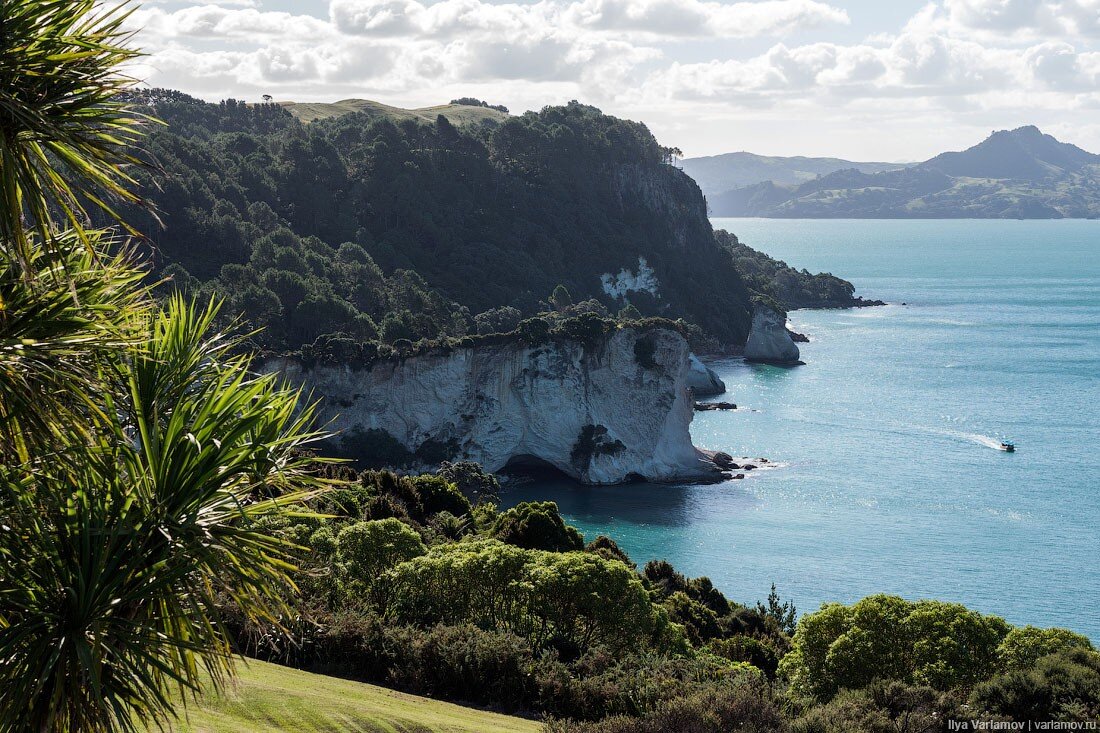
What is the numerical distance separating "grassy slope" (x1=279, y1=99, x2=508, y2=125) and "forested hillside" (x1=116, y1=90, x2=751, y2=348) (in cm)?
599

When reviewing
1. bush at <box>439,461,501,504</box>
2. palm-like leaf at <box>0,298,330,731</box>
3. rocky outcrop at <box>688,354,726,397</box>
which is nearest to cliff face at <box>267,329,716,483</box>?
bush at <box>439,461,501,504</box>

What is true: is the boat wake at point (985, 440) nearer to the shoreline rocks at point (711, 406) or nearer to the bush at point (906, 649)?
the shoreline rocks at point (711, 406)

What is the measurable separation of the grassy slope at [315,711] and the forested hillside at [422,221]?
53277 mm

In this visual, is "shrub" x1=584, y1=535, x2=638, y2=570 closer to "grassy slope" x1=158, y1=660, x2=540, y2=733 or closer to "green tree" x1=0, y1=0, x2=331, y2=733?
"grassy slope" x1=158, y1=660, x2=540, y2=733

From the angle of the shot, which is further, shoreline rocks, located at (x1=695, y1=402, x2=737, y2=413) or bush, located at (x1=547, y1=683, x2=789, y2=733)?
shoreline rocks, located at (x1=695, y1=402, x2=737, y2=413)

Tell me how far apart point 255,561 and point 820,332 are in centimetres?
12269

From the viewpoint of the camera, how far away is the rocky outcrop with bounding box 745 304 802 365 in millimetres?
108000

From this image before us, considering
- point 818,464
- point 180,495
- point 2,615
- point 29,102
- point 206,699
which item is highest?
point 29,102

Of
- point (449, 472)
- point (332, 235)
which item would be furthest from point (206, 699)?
point (332, 235)

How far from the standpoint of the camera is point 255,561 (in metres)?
6.82

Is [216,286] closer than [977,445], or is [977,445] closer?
[216,286]

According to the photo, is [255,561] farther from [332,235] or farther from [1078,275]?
[1078,275]

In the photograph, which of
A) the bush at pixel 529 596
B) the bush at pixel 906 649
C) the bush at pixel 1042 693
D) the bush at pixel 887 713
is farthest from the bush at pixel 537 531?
the bush at pixel 1042 693

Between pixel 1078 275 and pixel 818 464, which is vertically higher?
pixel 1078 275
